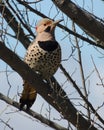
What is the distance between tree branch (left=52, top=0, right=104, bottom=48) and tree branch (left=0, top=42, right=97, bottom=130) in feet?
1.48

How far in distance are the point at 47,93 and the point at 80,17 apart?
2.20 feet

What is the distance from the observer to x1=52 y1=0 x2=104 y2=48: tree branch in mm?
2359

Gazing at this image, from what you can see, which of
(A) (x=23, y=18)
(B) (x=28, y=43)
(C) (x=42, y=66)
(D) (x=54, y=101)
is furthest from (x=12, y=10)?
(D) (x=54, y=101)

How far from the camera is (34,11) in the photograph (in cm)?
312

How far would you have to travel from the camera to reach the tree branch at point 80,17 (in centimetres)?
Answer: 236

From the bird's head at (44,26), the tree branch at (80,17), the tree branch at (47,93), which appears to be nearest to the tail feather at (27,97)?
the tree branch at (47,93)

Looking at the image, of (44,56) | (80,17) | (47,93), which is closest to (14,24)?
(44,56)

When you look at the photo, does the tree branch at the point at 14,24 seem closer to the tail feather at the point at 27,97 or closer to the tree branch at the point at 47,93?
the tail feather at the point at 27,97

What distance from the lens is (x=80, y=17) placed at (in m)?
2.43

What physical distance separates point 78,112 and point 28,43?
1.25m

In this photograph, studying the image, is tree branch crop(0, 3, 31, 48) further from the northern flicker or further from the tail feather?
the tail feather

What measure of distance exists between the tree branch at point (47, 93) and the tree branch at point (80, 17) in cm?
45

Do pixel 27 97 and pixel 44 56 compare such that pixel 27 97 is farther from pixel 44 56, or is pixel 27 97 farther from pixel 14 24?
pixel 14 24

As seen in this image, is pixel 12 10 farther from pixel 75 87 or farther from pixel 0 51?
pixel 0 51
